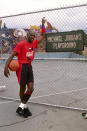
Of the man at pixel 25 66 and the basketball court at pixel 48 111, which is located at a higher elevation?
the man at pixel 25 66

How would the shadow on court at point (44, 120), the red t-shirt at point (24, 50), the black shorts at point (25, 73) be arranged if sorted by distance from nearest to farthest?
the shadow on court at point (44, 120), the red t-shirt at point (24, 50), the black shorts at point (25, 73)

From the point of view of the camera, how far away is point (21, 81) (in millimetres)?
3840

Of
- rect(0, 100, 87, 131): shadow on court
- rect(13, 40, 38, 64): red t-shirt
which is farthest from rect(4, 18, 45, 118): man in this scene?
rect(0, 100, 87, 131): shadow on court

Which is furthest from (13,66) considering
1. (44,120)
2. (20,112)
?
(44,120)

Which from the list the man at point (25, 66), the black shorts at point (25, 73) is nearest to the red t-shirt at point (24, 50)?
the man at point (25, 66)

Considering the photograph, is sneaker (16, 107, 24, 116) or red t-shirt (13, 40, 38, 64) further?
sneaker (16, 107, 24, 116)

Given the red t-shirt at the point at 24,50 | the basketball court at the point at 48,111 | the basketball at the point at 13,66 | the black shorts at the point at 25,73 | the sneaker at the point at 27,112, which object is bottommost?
the basketball court at the point at 48,111

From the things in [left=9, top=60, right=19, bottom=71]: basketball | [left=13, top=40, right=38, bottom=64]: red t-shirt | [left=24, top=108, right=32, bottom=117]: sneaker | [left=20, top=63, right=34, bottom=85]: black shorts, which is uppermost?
[left=13, top=40, right=38, bottom=64]: red t-shirt

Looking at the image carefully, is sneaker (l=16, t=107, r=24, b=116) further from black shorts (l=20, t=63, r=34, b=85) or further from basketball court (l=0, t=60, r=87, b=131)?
black shorts (l=20, t=63, r=34, b=85)

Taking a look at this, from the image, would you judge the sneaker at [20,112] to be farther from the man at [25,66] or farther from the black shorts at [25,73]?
the black shorts at [25,73]

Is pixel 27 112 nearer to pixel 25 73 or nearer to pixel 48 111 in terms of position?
pixel 48 111

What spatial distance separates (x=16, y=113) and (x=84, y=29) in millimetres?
2479

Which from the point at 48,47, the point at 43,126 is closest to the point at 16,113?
the point at 43,126

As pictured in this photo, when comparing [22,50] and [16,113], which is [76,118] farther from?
[22,50]
